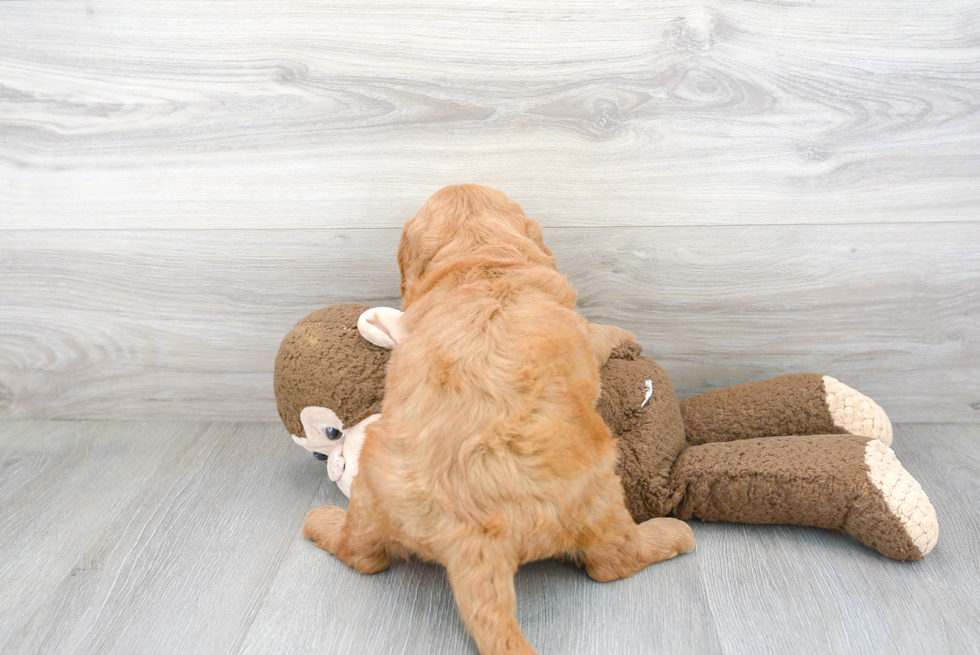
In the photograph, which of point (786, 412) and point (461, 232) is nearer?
point (461, 232)

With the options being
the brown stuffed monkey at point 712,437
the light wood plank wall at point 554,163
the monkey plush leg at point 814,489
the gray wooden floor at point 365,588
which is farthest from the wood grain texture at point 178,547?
the monkey plush leg at point 814,489

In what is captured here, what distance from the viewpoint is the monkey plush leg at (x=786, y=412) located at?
1768mm

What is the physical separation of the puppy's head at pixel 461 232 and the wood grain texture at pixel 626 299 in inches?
15.9

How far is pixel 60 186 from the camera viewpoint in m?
2.07

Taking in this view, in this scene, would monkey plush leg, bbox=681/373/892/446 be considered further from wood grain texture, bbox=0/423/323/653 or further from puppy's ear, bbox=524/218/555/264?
wood grain texture, bbox=0/423/323/653

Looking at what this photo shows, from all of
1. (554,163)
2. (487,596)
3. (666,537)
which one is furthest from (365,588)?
(554,163)

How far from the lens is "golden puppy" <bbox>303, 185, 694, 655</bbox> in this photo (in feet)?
4.14

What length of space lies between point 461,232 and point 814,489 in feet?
3.07

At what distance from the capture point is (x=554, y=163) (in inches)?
76.3

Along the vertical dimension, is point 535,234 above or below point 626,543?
above

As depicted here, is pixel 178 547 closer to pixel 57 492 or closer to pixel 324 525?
pixel 324 525

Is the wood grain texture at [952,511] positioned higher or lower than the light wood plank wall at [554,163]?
lower

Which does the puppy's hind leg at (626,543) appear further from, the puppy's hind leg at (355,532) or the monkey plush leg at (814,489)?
the puppy's hind leg at (355,532)

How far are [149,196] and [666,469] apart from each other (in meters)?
1.58
